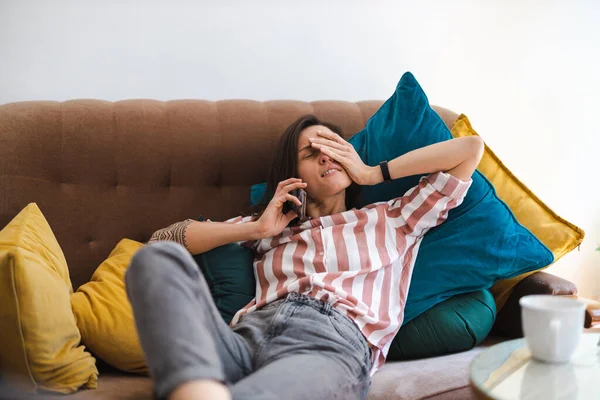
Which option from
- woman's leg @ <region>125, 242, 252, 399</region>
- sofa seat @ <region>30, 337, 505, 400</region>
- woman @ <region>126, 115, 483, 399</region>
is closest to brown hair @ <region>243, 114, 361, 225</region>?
woman @ <region>126, 115, 483, 399</region>

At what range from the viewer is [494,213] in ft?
5.71

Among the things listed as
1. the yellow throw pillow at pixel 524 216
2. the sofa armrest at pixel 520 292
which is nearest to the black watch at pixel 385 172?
the yellow throw pillow at pixel 524 216

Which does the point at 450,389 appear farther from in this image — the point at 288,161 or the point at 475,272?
the point at 288,161

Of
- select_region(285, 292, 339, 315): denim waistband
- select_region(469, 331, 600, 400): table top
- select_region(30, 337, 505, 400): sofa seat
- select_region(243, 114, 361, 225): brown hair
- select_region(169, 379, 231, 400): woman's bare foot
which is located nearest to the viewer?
select_region(169, 379, 231, 400): woman's bare foot

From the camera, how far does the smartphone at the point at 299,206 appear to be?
167 centimetres

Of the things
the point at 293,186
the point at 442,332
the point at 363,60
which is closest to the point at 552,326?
the point at 442,332

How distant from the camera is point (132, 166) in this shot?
72.0 inches

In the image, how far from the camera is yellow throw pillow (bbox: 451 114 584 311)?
1.79 m

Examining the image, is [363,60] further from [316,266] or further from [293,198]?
[316,266]

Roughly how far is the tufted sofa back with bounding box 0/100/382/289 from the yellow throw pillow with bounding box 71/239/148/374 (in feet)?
1.02

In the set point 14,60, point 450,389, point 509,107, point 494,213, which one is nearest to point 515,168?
point 509,107

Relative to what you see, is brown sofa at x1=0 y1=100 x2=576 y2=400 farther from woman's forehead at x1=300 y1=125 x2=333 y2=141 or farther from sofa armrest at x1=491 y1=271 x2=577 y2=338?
woman's forehead at x1=300 y1=125 x2=333 y2=141

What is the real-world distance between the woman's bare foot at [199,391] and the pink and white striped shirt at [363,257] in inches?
22.7

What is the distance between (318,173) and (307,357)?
601 millimetres
